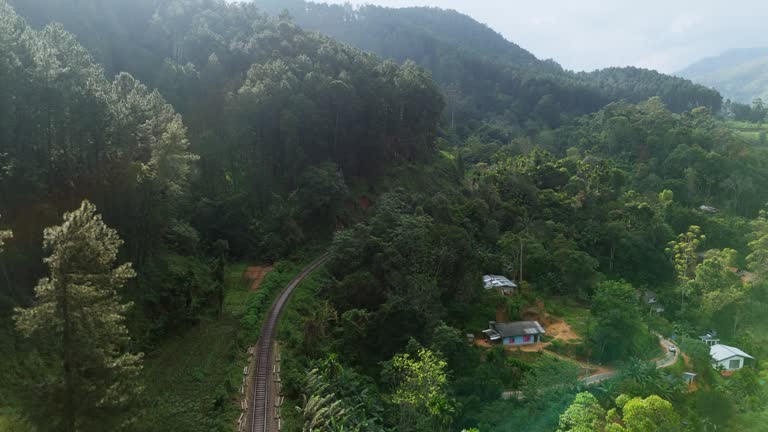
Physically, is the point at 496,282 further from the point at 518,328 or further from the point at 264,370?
the point at 264,370

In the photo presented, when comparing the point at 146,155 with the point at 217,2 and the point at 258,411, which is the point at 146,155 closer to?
the point at 258,411

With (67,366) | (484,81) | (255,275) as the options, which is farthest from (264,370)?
(484,81)

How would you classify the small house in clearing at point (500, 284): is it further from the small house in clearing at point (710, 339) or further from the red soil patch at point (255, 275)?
the red soil patch at point (255, 275)

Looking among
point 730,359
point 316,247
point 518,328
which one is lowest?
point 730,359

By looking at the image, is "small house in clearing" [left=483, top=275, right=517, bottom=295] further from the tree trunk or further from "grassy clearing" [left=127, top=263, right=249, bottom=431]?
the tree trunk

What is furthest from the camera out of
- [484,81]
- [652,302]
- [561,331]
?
[484,81]

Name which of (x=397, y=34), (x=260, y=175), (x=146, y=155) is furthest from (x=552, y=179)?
(x=397, y=34)

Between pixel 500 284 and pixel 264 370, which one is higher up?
pixel 500 284

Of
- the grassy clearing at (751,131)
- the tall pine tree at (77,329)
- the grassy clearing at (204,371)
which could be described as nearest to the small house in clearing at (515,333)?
the grassy clearing at (204,371)
